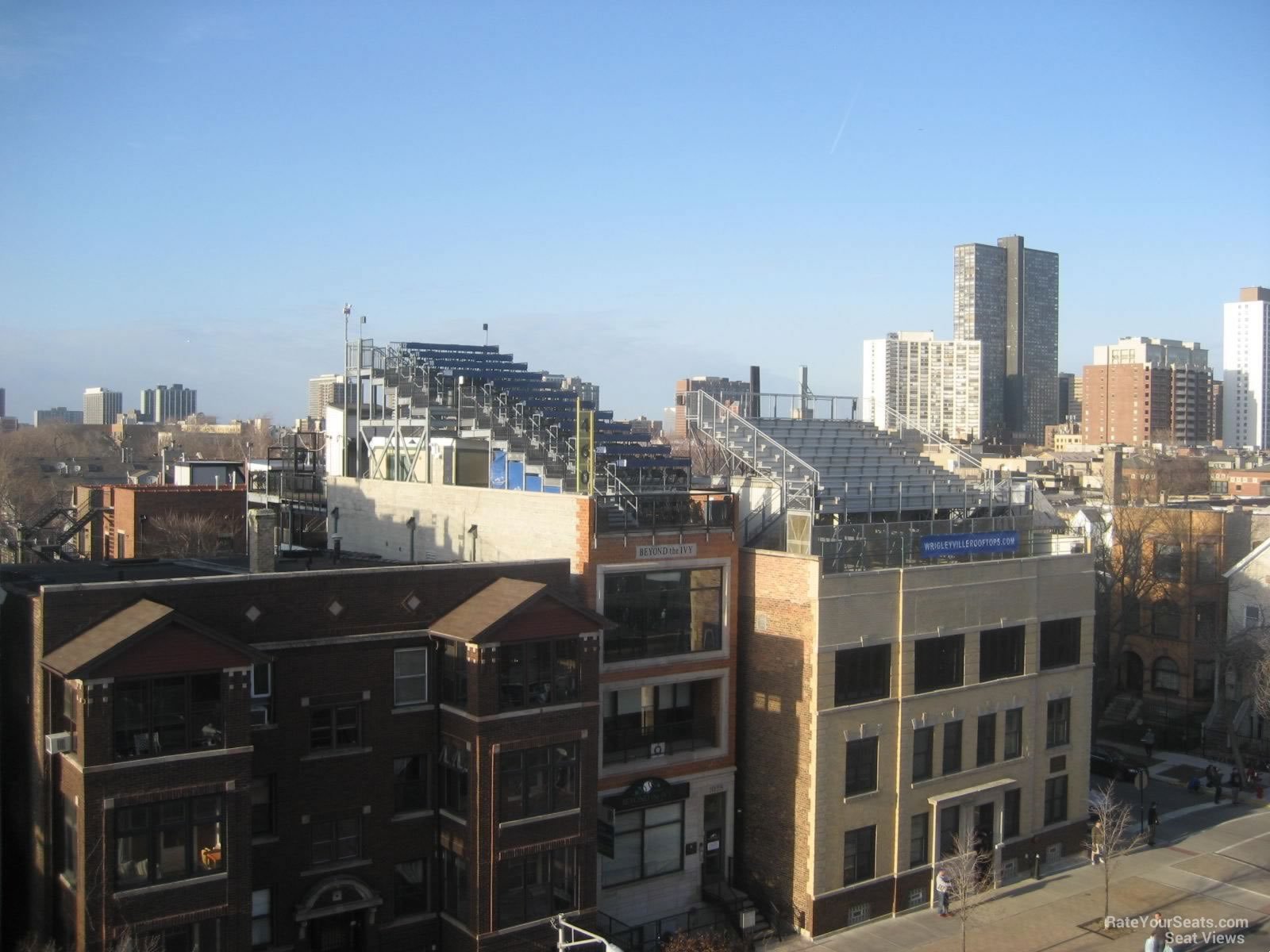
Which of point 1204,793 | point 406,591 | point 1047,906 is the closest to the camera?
point 406,591

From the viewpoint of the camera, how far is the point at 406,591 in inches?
990

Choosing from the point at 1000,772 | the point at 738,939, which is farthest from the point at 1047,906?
the point at 738,939

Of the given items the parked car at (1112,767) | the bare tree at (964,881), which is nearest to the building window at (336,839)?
the bare tree at (964,881)

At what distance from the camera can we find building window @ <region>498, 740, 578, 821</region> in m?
24.5

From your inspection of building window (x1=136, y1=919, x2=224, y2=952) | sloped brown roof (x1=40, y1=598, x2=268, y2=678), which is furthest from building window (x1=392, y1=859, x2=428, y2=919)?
sloped brown roof (x1=40, y1=598, x2=268, y2=678)

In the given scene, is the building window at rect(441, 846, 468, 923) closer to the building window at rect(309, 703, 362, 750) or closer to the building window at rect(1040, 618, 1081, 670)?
the building window at rect(309, 703, 362, 750)

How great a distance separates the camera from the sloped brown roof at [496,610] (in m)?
24.1

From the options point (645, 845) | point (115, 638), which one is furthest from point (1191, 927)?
point (115, 638)

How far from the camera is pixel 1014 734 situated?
111ft

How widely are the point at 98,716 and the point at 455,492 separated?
14.3 meters

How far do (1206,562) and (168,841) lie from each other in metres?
47.9

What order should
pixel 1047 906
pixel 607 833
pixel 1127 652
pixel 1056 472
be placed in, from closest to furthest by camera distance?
pixel 607 833 → pixel 1047 906 → pixel 1127 652 → pixel 1056 472

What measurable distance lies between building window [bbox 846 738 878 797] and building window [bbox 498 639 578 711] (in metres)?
8.52

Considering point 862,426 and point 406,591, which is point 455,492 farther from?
point 862,426
